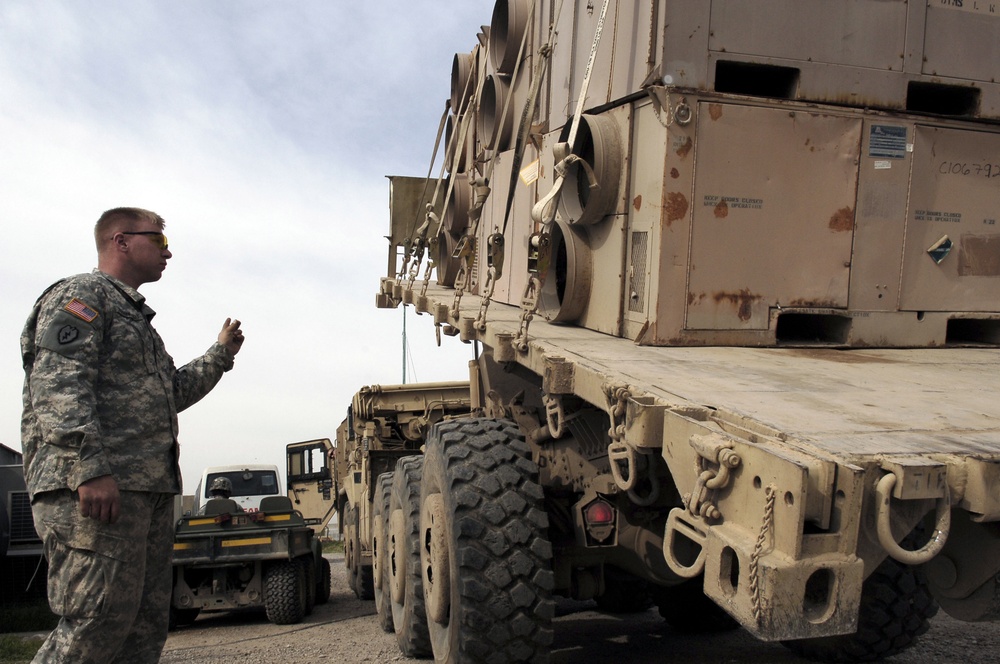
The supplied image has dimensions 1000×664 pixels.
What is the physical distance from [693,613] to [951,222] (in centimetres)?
321

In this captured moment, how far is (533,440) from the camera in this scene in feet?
16.8

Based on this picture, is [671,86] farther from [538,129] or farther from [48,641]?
[48,641]

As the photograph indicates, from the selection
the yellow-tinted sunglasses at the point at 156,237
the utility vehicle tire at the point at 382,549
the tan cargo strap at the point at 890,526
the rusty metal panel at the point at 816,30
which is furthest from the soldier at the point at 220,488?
the tan cargo strap at the point at 890,526

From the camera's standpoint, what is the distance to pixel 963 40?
470cm

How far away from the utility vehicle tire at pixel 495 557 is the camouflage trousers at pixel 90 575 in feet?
4.35

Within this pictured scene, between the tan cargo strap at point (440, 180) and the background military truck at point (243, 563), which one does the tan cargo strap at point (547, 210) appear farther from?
the background military truck at point (243, 563)

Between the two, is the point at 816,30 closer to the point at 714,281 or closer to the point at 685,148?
A: the point at 685,148

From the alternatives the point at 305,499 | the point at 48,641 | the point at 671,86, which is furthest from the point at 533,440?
the point at 305,499

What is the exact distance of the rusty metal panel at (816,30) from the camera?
4.45 m

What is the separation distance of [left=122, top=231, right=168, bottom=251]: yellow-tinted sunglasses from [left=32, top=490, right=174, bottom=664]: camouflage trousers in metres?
1.09

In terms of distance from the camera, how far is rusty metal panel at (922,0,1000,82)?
4.65 m

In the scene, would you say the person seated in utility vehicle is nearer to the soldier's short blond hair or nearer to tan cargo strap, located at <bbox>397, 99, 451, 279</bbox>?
tan cargo strap, located at <bbox>397, 99, 451, 279</bbox>

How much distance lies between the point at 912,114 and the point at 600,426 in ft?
7.50

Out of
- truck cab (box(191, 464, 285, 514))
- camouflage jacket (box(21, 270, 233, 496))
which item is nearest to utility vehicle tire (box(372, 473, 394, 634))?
camouflage jacket (box(21, 270, 233, 496))
